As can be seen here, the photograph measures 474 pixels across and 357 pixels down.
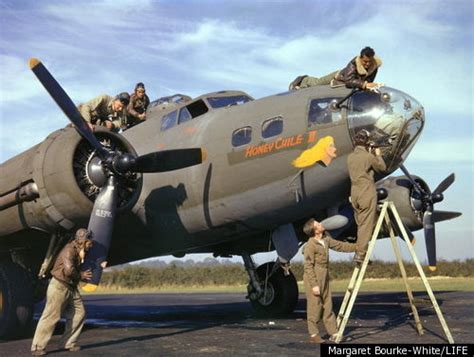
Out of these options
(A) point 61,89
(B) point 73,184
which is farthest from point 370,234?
(A) point 61,89

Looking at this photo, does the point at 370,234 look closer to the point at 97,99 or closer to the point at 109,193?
the point at 109,193

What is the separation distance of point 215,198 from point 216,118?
1.83m

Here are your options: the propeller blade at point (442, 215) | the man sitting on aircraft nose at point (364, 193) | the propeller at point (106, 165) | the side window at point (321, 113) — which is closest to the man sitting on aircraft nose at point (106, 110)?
the propeller at point (106, 165)

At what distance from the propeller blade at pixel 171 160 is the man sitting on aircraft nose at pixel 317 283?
3172mm

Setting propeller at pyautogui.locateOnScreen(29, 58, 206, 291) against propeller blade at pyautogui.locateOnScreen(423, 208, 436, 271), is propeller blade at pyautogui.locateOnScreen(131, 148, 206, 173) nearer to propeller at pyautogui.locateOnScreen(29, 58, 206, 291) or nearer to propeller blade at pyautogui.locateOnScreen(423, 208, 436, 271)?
propeller at pyautogui.locateOnScreen(29, 58, 206, 291)

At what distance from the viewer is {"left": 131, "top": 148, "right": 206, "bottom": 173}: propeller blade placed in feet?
38.5

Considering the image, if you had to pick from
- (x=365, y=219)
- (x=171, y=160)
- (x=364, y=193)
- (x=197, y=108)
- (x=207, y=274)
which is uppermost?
(x=197, y=108)

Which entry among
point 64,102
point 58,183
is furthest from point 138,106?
point 58,183

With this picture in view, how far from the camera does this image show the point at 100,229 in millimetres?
11477

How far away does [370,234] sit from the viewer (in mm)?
9336

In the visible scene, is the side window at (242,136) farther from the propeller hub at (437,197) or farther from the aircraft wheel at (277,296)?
the propeller hub at (437,197)

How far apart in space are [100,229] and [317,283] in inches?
176

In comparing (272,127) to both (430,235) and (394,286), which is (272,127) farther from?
(394,286)

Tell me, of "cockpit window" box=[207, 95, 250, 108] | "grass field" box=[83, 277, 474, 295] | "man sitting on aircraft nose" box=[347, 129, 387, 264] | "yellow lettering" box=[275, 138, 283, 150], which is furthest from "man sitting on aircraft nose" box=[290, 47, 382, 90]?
"grass field" box=[83, 277, 474, 295]
